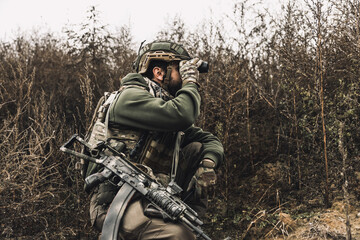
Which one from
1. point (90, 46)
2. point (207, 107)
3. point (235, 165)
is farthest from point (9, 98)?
point (235, 165)

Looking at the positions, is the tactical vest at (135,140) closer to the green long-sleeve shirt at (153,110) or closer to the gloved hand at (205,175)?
the green long-sleeve shirt at (153,110)

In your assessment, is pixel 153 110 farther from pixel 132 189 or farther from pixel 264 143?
pixel 264 143

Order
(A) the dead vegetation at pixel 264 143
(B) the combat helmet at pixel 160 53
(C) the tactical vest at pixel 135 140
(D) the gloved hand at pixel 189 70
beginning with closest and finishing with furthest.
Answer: (C) the tactical vest at pixel 135 140 < (D) the gloved hand at pixel 189 70 < (B) the combat helmet at pixel 160 53 < (A) the dead vegetation at pixel 264 143

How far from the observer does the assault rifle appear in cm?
234

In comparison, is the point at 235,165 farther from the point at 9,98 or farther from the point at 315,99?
the point at 9,98

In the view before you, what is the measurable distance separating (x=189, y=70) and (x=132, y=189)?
0.99m

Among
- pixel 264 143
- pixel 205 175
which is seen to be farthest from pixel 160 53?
pixel 264 143

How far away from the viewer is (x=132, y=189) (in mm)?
2473

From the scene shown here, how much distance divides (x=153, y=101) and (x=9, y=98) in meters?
4.12

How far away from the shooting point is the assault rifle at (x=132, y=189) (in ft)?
7.66

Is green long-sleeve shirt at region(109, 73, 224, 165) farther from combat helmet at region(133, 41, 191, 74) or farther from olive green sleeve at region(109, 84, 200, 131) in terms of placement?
combat helmet at region(133, 41, 191, 74)

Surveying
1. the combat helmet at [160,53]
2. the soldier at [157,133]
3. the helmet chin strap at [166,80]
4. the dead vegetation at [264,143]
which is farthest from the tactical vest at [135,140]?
the dead vegetation at [264,143]

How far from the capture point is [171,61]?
3.02 metres


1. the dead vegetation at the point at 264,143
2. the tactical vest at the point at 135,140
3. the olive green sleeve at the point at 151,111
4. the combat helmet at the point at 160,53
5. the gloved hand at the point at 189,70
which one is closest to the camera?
the olive green sleeve at the point at 151,111
